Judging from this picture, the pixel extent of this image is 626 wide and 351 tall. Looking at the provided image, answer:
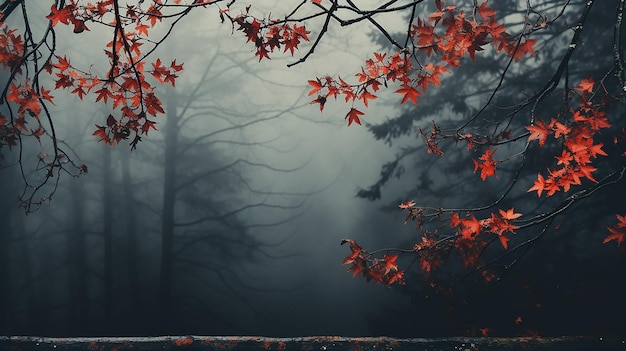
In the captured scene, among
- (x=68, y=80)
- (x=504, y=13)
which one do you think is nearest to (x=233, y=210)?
(x=68, y=80)

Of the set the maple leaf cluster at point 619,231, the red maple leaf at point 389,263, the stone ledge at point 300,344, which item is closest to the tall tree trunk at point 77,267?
the stone ledge at point 300,344

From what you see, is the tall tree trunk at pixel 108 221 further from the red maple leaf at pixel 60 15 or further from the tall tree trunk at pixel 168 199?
the red maple leaf at pixel 60 15

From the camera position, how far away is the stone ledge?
3.17 meters

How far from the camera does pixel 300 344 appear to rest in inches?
127

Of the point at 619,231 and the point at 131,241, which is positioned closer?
the point at 619,231

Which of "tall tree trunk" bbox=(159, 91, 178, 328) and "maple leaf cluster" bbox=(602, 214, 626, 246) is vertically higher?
"tall tree trunk" bbox=(159, 91, 178, 328)

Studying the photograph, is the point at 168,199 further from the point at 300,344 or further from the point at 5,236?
the point at 300,344

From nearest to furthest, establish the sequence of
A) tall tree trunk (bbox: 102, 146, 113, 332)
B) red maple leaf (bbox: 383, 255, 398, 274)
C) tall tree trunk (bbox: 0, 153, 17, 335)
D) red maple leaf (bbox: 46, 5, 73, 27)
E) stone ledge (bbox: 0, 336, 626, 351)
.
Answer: red maple leaf (bbox: 46, 5, 73, 27) → red maple leaf (bbox: 383, 255, 398, 274) → stone ledge (bbox: 0, 336, 626, 351) → tall tree trunk (bbox: 0, 153, 17, 335) → tall tree trunk (bbox: 102, 146, 113, 332)

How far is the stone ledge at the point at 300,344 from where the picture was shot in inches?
125

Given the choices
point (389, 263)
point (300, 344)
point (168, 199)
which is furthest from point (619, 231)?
point (168, 199)

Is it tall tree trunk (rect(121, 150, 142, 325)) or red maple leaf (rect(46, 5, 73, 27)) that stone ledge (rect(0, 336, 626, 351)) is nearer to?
tall tree trunk (rect(121, 150, 142, 325))

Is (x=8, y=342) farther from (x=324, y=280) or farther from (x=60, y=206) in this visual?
(x=324, y=280)

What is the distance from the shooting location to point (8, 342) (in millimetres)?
3117

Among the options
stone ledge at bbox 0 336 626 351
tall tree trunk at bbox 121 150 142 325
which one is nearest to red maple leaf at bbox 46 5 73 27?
stone ledge at bbox 0 336 626 351
